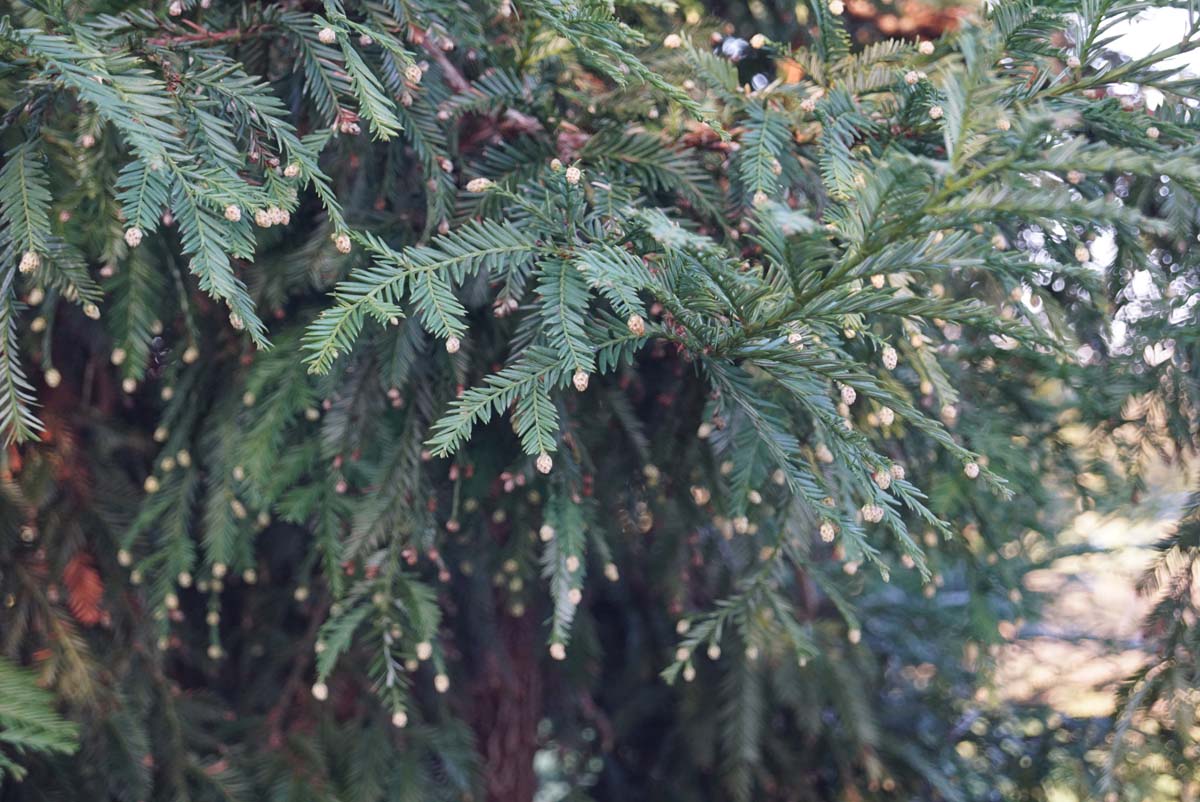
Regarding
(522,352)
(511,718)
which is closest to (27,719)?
(522,352)

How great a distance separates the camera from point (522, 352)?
1170 mm

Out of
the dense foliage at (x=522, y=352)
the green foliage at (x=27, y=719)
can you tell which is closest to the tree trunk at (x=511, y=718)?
the dense foliage at (x=522, y=352)

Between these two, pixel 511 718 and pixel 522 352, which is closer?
pixel 522 352

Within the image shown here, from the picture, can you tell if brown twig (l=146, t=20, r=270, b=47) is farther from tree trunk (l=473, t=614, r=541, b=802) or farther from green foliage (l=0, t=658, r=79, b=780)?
tree trunk (l=473, t=614, r=541, b=802)

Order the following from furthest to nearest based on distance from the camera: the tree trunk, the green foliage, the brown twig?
the tree trunk → the green foliage → the brown twig

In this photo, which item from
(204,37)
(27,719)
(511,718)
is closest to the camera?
(204,37)

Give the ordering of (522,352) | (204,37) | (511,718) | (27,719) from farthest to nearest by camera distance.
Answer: (511,718), (27,719), (204,37), (522,352)

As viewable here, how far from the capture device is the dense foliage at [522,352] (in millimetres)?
1072

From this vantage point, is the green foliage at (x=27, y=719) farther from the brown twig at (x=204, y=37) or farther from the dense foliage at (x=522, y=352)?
the brown twig at (x=204, y=37)

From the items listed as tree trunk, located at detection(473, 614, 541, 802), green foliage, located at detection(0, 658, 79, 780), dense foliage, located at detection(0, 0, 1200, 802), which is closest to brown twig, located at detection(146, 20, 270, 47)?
dense foliage, located at detection(0, 0, 1200, 802)

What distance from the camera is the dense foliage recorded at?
42.2 inches

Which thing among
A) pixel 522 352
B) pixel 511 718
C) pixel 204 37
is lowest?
pixel 511 718

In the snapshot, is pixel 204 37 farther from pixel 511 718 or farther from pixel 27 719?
pixel 511 718

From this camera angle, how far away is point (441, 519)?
1918 millimetres
